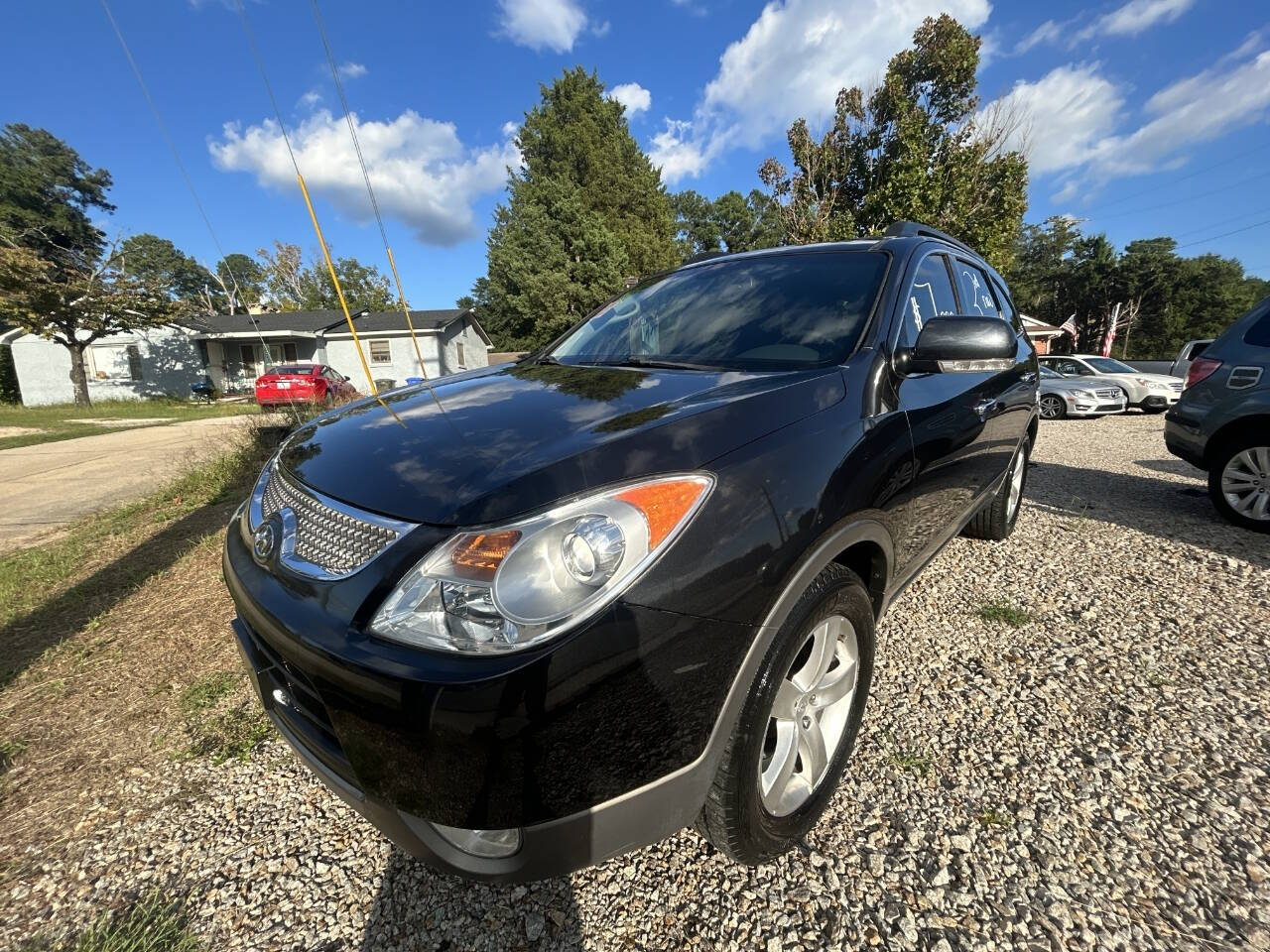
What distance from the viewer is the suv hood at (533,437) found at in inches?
46.5

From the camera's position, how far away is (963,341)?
1.83 m

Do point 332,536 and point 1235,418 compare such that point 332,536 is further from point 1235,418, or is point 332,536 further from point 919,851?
point 1235,418

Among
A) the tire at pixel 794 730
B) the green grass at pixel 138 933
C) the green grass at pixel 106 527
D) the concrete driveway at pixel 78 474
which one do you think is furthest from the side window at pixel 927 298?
the concrete driveway at pixel 78 474

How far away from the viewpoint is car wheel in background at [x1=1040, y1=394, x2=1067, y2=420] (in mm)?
12414

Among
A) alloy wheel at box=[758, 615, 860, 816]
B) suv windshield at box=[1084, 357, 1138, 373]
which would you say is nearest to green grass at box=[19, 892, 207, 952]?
alloy wheel at box=[758, 615, 860, 816]

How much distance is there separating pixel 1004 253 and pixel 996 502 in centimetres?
1862

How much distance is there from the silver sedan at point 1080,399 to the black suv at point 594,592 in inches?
524

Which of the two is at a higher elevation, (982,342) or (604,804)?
(982,342)

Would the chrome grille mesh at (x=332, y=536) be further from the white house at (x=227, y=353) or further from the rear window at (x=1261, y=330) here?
the white house at (x=227, y=353)

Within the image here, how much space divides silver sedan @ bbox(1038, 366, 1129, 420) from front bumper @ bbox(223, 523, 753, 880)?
557 inches

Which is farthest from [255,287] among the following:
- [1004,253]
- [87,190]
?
[1004,253]

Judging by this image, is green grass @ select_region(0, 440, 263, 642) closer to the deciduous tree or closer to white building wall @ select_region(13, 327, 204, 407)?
the deciduous tree

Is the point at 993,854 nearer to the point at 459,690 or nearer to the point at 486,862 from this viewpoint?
the point at 486,862

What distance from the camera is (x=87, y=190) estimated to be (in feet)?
120
